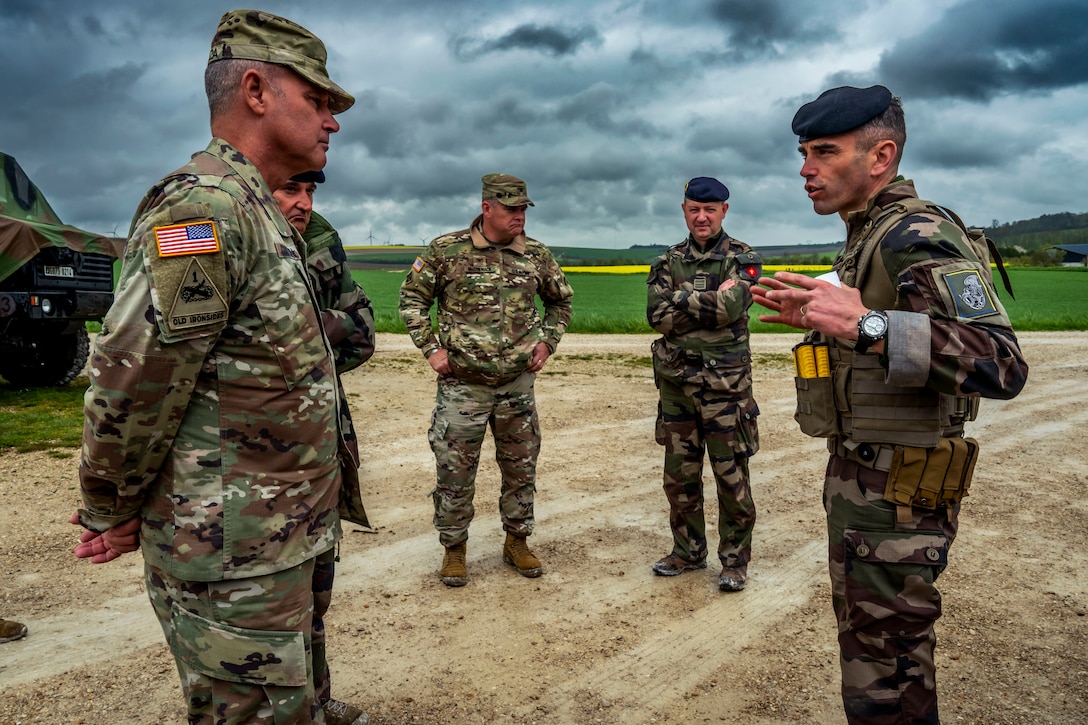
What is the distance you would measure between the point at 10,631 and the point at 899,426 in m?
4.20

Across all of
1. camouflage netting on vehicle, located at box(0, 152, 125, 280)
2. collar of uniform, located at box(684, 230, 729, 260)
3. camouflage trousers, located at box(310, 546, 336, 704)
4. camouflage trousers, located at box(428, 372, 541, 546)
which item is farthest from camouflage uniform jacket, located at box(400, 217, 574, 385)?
camouflage netting on vehicle, located at box(0, 152, 125, 280)

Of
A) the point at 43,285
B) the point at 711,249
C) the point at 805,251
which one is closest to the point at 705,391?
the point at 711,249

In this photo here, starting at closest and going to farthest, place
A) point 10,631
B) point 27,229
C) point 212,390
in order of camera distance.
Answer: point 212,390 < point 10,631 < point 27,229

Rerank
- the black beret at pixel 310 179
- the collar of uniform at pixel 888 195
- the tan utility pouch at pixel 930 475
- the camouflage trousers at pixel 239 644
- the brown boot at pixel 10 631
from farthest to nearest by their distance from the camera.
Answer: the brown boot at pixel 10 631
the black beret at pixel 310 179
the collar of uniform at pixel 888 195
the tan utility pouch at pixel 930 475
the camouflage trousers at pixel 239 644

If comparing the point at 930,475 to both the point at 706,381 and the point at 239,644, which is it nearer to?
the point at 239,644

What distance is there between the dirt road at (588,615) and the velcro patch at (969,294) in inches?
78.3

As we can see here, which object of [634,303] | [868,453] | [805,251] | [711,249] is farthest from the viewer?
[805,251]

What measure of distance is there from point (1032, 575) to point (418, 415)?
248 inches

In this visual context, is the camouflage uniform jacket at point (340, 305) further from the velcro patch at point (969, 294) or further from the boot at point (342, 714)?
the velcro patch at point (969, 294)

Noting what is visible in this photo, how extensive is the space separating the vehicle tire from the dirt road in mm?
4160

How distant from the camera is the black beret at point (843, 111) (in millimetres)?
2740

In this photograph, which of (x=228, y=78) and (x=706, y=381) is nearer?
(x=228, y=78)

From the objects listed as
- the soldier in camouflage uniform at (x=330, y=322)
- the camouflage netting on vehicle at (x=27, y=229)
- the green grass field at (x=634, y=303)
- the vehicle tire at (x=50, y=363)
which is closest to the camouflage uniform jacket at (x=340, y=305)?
the soldier in camouflage uniform at (x=330, y=322)

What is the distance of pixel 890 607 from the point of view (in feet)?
8.41
